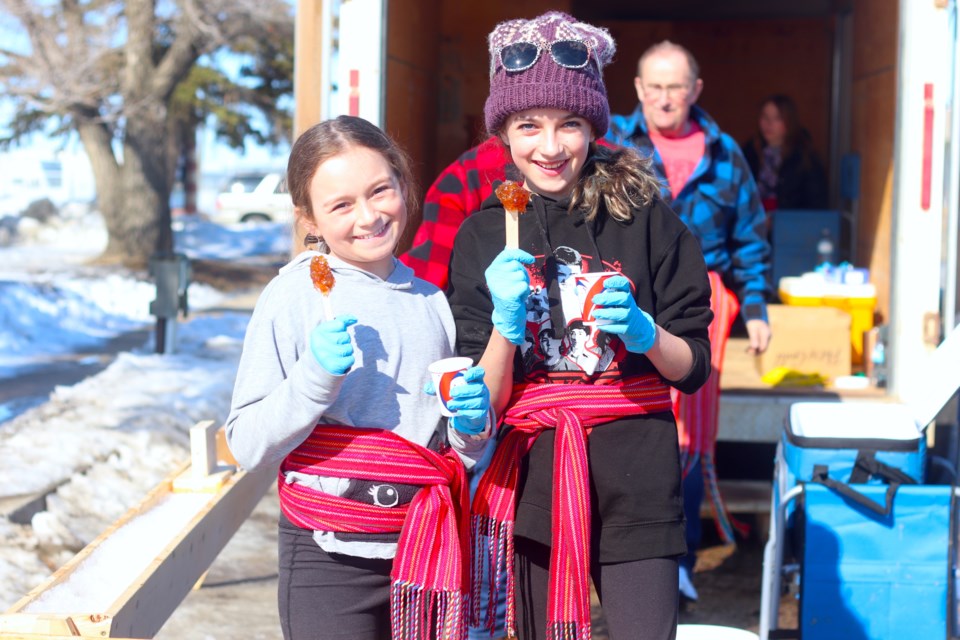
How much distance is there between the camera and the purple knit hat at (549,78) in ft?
7.39

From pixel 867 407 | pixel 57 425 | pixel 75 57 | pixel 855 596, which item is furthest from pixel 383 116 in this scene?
pixel 75 57

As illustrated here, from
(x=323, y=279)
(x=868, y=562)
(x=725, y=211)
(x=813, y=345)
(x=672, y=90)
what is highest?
(x=672, y=90)

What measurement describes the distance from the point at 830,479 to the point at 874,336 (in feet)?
7.02

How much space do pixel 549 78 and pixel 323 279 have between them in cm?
63

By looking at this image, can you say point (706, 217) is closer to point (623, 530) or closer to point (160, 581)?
point (623, 530)

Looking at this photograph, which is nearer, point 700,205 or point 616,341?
point 616,341

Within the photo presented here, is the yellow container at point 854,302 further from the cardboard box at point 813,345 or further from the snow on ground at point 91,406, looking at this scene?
the snow on ground at point 91,406

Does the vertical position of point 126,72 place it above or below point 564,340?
above

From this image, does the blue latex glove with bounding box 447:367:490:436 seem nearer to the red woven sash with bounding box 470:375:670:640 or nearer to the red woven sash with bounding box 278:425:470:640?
the red woven sash with bounding box 278:425:470:640

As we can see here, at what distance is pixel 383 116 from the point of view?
4.39 m

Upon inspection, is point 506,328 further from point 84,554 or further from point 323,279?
point 84,554

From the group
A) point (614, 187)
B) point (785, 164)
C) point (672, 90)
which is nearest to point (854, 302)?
point (785, 164)

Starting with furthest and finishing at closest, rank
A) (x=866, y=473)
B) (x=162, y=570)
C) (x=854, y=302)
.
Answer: (x=854, y=302), (x=866, y=473), (x=162, y=570)

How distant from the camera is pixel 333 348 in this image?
1920mm
